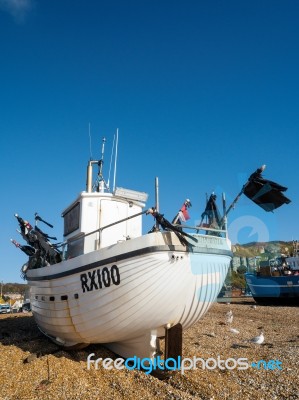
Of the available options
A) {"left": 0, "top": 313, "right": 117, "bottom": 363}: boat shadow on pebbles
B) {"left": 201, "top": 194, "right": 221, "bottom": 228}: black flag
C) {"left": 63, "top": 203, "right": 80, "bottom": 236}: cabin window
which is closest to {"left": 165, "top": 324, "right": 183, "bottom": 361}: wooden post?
{"left": 0, "top": 313, "right": 117, "bottom": 363}: boat shadow on pebbles

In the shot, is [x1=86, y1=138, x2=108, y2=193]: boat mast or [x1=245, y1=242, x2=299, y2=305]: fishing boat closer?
[x1=86, y1=138, x2=108, y2=193]: boat mast

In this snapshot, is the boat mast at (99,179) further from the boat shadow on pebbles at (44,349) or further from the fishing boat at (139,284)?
the boat shadow on pebbles at (44,349)

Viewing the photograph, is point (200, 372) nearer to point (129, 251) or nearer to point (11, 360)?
point (129, 251)

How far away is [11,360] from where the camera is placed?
8.62 meters

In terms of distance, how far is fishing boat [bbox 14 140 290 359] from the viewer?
7.04 meters

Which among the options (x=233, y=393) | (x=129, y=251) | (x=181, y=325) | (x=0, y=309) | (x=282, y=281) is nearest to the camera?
(x=233, y=393)

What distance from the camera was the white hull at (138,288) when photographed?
7020mm

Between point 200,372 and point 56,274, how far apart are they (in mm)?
4146

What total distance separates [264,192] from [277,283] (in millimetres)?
23649

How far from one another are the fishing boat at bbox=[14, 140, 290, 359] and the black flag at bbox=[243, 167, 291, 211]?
36.1 inches

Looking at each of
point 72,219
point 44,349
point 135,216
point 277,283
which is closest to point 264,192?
point 135,216

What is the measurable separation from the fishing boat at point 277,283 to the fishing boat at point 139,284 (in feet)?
75.3

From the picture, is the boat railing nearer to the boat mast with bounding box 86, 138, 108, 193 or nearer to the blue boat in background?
the boat mast with bounding box 86, 138, 108, 193

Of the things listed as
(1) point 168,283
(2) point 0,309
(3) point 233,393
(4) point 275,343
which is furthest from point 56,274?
(2) point 0,309
